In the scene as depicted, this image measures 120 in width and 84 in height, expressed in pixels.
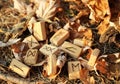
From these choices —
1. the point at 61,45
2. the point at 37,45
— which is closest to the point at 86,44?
the point at 61,45

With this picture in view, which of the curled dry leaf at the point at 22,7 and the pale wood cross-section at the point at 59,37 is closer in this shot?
the pale wood cross-section at the point at 59,37

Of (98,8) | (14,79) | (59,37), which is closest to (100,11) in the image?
(98,8)

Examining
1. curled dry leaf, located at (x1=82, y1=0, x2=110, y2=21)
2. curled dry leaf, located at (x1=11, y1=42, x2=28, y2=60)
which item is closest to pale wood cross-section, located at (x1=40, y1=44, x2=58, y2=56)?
curled dry leaf, located at (x1=11, y1=42, x2=28, y2=60)

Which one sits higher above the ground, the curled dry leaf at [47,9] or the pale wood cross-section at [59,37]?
the curled dry leaf at [47,9]

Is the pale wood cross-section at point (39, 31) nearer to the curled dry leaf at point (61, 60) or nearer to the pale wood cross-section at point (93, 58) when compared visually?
the curled dry leaf at point (61, 60)

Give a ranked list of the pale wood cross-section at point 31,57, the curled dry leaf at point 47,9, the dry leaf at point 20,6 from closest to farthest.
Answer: the pale wood cross-section at point 31,57, the curled dry leaf at point 47,9, the dry leaf at point 20,6

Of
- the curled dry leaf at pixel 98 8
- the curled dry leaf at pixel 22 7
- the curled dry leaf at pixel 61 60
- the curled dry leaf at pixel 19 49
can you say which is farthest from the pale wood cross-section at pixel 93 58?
the curled dry leaf at pixel 22 7

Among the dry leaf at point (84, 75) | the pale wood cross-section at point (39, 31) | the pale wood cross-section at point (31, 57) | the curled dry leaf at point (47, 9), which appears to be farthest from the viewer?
the curled dry leaf at point (47, 9)

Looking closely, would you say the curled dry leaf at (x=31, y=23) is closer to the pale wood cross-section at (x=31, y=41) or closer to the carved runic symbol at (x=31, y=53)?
the pale wood cross-section at (x=31, y=41)

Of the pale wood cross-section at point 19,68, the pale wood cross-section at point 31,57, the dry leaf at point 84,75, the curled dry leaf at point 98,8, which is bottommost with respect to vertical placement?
the dry leaf at point 84,75

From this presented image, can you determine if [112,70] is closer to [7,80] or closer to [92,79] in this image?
[92,79]
